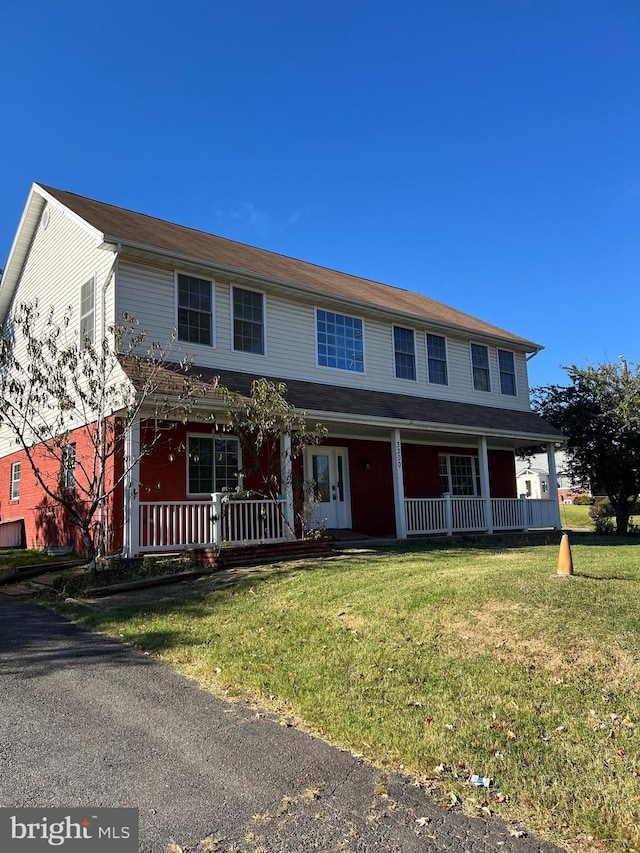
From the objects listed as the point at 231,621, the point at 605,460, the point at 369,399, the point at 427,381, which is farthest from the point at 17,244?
the point at 605,460

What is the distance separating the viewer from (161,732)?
4531mm

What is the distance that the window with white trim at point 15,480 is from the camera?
57.7 ft

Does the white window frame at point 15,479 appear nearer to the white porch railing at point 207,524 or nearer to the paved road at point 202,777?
the white porch railing at point 207,524

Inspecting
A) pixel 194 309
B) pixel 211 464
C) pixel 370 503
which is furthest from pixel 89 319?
pixel 370 503

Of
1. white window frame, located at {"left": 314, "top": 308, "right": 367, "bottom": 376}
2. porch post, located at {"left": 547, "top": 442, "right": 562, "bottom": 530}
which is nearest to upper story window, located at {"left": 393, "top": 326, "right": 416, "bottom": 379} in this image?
white window frame, located at {"left": 314, "top": 308, "right": 367, "bottom": 376}

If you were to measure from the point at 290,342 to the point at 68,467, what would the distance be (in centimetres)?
624

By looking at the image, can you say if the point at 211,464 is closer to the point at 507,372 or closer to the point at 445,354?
the point at 445,354

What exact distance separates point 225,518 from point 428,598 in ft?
20.4

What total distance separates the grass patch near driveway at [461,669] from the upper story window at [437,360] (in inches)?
392

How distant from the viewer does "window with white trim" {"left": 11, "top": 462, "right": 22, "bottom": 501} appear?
1757 centimetres

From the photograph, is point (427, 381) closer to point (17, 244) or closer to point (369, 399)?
point (369, 399)

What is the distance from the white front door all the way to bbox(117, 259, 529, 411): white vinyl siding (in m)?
1.89

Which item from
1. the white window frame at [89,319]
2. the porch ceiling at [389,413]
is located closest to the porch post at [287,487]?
the porch ceiling at [389,413]

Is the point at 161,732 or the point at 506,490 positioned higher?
the point at 506,490
